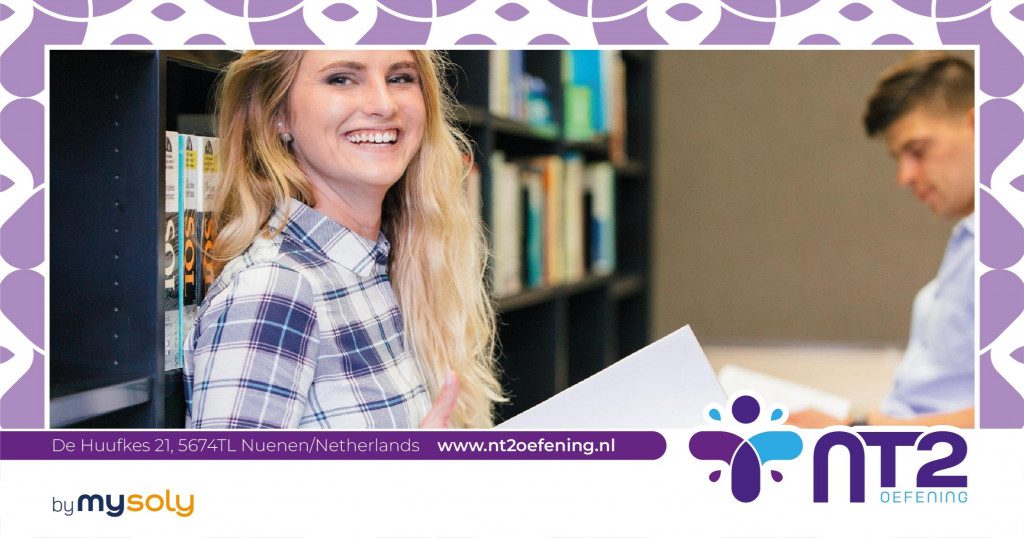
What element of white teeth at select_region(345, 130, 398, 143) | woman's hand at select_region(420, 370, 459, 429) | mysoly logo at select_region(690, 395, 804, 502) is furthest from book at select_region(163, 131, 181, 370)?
mysoly logo at select_region(690, 395, 804, 502)

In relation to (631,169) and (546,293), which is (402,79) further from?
(631,169)

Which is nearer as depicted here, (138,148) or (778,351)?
(138,148)

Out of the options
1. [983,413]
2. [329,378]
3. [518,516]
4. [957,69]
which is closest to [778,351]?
[957,69]

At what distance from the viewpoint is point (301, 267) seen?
119 centimetres

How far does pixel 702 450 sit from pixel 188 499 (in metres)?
0.68

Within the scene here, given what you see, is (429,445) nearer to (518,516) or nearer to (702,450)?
(518,516)

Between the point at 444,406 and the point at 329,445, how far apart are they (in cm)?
15

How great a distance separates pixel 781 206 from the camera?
3.17 meters

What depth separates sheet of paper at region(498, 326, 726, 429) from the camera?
1.31 meters

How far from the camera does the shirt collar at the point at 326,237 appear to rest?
4.02ft

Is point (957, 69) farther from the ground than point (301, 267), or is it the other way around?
point (957, 69)

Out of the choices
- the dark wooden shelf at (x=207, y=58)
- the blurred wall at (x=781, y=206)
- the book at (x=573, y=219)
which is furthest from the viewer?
the blurred wall at (x=781, y=206)

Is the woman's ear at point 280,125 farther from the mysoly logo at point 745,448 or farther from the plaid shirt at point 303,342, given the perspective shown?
the mysoly logo at point 745,448

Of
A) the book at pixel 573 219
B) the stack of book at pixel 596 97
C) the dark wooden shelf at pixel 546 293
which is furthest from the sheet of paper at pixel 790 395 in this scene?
the stack of book at pixel 596 97
